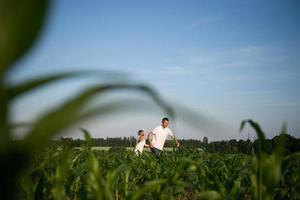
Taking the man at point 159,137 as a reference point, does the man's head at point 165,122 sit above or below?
above

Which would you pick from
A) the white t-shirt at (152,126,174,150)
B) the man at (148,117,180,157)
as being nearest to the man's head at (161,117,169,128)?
the man at (148,117,180,157)

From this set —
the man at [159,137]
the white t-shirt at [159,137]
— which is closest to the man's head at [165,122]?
the man at [159,137]

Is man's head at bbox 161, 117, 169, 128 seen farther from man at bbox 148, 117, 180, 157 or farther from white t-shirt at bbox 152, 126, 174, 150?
white t-shirt at bbox 152, 126, 174, 150

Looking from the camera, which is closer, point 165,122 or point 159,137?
point 165,122

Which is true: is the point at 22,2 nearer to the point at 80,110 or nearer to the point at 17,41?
the point at 17,41

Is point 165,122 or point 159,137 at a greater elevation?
point 165,122

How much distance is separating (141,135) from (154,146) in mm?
1347

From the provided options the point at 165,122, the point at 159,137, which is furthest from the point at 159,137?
the point at 165,122

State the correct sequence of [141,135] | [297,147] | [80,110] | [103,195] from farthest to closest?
1. [297,147]
2. [141,135]
3. [103,195]
4. [80,110]

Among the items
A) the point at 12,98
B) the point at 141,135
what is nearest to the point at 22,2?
the point at 12,98

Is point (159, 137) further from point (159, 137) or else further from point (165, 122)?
point (165, 122)

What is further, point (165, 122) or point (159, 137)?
point (159, 137)

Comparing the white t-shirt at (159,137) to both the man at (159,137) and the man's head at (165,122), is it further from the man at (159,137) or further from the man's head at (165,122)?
the man's head at (165,122)

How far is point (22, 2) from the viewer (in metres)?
0.49
